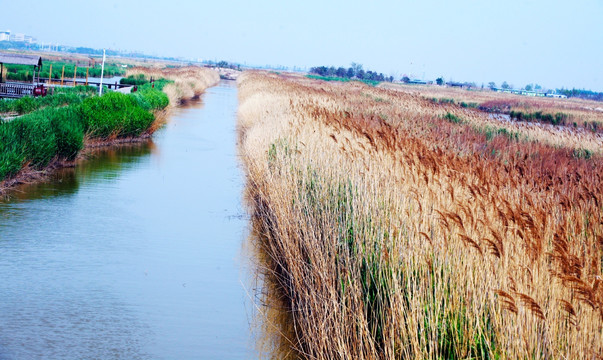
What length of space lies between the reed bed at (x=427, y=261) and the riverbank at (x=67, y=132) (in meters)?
5.37

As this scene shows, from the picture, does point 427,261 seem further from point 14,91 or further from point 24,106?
point 14,91

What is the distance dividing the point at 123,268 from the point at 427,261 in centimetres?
620

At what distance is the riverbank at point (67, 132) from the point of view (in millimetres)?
13859

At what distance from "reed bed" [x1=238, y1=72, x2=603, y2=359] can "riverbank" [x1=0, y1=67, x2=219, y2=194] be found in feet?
17.6

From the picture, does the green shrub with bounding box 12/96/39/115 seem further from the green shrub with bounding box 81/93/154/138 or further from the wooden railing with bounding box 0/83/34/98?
the wooden railing with bounding box 0/83/34/98

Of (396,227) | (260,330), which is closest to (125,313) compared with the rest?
(260,330)

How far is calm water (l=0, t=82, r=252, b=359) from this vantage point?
24.4ft

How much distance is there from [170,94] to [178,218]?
1013 inches

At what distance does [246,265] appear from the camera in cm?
1066

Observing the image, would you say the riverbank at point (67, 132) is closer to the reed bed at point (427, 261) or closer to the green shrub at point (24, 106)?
the green shrub at point (24, 106)

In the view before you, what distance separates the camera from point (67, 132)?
17.0 meters

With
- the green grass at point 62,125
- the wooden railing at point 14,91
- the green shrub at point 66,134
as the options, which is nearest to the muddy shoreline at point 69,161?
the green grass at point 62,125

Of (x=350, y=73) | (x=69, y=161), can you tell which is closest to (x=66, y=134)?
(x=69, y=161)

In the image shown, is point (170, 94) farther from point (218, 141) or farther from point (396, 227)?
point (396, 227)
